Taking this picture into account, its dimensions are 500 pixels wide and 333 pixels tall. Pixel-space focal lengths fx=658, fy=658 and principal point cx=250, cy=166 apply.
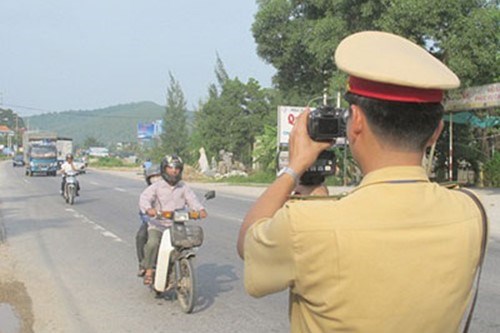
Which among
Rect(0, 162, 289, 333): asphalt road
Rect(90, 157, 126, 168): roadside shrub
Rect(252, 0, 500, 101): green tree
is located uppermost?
Rect(252, 0, 500, 101): green tree

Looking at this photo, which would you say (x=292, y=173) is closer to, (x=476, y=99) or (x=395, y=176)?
(x=395, y=176)

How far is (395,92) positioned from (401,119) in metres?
0.09

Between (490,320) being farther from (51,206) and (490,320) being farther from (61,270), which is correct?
(51,206)

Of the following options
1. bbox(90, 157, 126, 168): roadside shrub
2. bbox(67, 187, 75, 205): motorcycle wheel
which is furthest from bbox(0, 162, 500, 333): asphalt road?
bbox(90, 157, 126, 168): roadside shrub

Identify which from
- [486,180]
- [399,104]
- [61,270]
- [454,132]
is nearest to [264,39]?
[454,132]

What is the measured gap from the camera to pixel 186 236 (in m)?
6.86

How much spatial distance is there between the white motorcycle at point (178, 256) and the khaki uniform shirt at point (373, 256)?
16.9ft

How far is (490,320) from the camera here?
243 inches

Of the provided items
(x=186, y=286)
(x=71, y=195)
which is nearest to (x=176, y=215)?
(x=186, y=286)

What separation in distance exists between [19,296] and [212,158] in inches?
1697

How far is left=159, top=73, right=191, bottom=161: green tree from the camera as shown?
61.8 m

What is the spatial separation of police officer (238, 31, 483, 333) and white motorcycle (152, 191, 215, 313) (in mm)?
5134

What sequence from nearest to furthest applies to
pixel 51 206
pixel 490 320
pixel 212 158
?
1. pixel 490 320
2. pixel 51 206
3. pixel 212 158

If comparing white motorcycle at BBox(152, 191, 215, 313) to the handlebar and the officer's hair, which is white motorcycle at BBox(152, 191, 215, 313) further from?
the officer's hair
